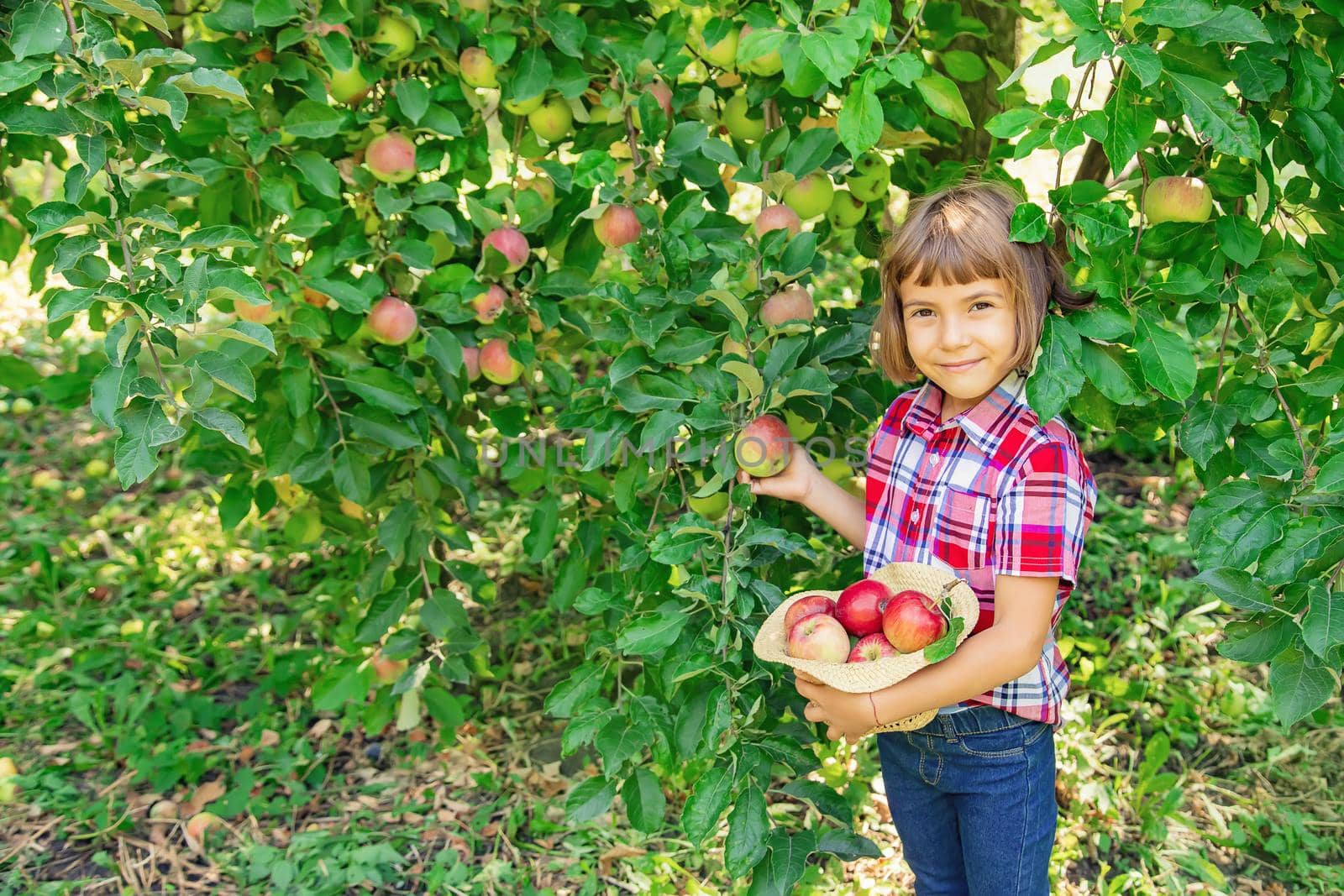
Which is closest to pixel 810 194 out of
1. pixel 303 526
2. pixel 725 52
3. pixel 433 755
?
pixel 725 52

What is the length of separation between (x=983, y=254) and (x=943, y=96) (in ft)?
0.81

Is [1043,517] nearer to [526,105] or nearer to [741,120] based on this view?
[741,120]

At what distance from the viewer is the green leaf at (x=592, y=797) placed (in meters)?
1.70

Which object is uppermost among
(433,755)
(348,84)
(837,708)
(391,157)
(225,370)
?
(348,84)

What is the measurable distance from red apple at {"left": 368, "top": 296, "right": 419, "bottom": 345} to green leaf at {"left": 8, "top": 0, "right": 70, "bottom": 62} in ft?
2.10

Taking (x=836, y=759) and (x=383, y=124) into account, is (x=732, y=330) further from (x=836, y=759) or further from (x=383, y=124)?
(x=836, y=759)

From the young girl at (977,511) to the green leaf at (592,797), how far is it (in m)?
0.44

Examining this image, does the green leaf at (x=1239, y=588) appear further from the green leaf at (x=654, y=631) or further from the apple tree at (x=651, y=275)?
the green leaf at (x=654, y=631)

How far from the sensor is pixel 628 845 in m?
2.16

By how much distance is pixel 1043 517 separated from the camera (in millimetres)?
1297

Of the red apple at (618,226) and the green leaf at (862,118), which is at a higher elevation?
the green leaf at (862,118)

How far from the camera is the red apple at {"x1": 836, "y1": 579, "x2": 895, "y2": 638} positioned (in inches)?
54.3

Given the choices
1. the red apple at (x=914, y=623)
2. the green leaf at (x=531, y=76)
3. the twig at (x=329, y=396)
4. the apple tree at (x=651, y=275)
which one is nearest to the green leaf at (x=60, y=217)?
the apple tree at (x=651, y=275)

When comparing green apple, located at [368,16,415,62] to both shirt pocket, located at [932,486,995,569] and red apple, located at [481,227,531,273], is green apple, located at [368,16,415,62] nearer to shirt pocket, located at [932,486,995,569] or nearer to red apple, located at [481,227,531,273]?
red apple, located at [481,227,531,273]
